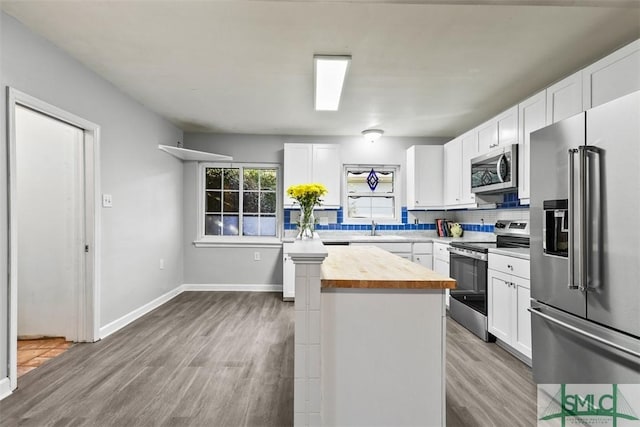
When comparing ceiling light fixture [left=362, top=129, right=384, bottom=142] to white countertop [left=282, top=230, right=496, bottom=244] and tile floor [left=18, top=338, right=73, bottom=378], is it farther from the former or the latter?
tile floor [left=18, top=338, right=73, bottom=378]

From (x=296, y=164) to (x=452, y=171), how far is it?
2.20m

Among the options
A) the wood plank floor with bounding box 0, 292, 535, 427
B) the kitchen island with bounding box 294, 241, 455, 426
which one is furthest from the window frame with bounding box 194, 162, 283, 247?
the kitchen island with bounding box 294, 241, 455, 426

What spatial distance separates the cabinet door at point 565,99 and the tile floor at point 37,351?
14.6 feet

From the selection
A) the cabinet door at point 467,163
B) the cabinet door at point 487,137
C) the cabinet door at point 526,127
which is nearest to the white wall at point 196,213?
the cabinet door at point 467,163

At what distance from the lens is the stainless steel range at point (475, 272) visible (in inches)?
117

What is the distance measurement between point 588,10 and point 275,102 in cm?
267

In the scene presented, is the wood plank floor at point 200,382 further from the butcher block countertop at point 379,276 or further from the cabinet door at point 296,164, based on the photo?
the cabinet door at point 296,164

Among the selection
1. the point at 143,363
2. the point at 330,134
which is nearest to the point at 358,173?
the point at 330,134

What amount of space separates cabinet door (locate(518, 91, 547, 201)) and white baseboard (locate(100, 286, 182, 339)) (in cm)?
410

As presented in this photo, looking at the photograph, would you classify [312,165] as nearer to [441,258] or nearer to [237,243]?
[237,243]

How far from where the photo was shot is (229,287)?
4.88 meters

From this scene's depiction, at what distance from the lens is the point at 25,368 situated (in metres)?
2.40

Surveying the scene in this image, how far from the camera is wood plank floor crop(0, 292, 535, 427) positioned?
183cm

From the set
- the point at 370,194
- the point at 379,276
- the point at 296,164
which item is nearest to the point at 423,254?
the point at 370,194
